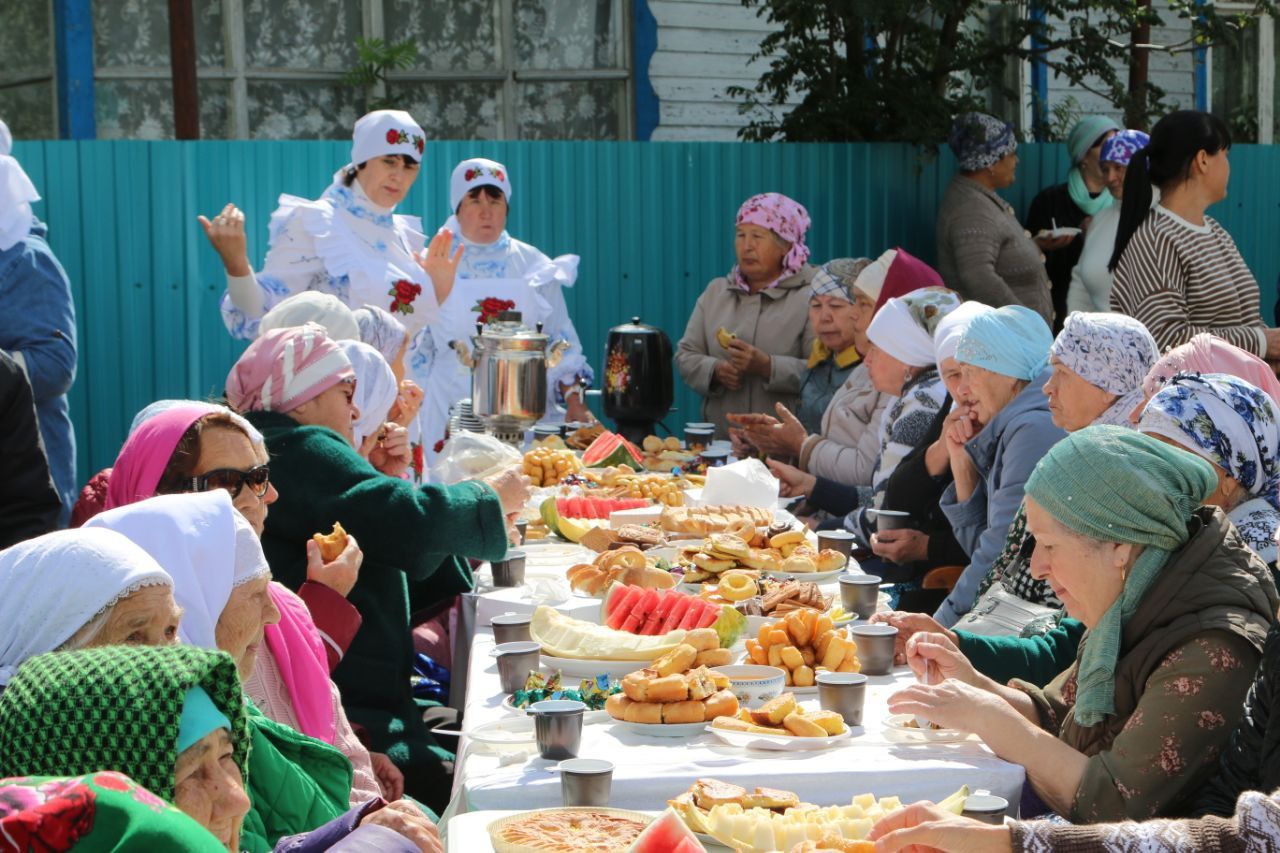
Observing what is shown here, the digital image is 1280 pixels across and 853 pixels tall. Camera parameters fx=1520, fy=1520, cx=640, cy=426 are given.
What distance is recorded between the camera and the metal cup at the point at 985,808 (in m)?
2.08

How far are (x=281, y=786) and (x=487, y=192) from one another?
5.06m

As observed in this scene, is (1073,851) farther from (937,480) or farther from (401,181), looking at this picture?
(401,181)

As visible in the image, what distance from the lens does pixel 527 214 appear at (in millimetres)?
8375

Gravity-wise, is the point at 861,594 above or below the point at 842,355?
below

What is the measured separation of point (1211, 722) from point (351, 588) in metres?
1.92

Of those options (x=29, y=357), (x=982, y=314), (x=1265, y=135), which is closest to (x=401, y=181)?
(x=29, y=357)

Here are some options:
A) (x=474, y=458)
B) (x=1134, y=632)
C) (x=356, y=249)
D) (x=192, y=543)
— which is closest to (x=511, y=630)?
(x=192, y=543)

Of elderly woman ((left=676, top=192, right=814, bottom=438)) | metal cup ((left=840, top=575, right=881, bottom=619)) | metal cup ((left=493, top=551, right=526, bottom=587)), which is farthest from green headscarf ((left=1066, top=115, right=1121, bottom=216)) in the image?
metal cup ((left=840, top=575, right=881, bottom=619))

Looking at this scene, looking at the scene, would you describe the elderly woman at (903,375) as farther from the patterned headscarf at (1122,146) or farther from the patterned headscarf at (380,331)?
the patterned headscarf at (1122,146)

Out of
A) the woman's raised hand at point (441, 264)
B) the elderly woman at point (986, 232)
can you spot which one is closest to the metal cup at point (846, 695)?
the woman's raised hand at point (441, 264)

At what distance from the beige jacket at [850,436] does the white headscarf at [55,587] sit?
139 inches

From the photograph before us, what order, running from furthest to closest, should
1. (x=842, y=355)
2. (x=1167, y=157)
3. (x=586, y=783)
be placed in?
(x=842, y=355) → (x=1167, y=157) → (x=586, y=783)

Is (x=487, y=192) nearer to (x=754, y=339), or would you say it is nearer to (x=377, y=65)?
(x=754, y=339)

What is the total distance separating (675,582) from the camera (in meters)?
3.59
